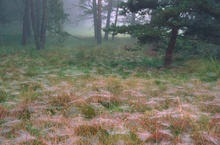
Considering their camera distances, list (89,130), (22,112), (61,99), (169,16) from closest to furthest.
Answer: (89,130), (22,112), (61,99), (169,16)

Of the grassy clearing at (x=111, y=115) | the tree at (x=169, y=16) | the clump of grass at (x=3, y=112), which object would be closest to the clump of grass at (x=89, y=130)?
the grassy clearing at (x=111, y=115)

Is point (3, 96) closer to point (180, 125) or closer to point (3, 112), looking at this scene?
point (3, 112)

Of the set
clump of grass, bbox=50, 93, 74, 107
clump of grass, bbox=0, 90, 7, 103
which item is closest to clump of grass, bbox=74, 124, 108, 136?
clump of grass, bbox=50, 93, 74, 107

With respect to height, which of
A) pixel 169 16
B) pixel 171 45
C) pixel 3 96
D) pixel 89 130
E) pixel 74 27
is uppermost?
pixel 169 16

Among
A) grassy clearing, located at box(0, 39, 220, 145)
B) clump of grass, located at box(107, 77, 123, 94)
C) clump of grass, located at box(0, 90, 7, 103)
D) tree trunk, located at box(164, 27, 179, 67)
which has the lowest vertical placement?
clump of grass, located at box(0, 90, 7, 103)

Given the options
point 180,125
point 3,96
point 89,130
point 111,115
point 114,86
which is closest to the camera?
point 89,130

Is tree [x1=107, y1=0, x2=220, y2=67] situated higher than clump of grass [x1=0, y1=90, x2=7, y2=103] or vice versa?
tree [x1=107, y1=0, x2=220, y2=67]

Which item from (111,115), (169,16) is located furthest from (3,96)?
(169,16)

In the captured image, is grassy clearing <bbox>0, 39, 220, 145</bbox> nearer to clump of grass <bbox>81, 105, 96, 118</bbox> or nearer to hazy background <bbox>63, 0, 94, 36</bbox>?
clump of grass <bbox>81, 105, 96, 118</bbox>

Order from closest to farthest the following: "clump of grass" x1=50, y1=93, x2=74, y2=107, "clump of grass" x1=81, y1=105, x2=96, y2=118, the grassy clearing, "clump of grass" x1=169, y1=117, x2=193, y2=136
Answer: the grassy clearing
"clump of grass" x1=169, y1=117, x2=193, y2=136
"clump of grass" x1=81, y1=105, x2=96, y2=118
"clump of grass" x1=50, y1=93, x2=74, y2=107

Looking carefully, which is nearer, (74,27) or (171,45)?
(171,45)

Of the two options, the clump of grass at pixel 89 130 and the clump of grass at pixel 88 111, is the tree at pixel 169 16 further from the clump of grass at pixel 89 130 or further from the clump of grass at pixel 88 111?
the clump of grass at pixel 89 130

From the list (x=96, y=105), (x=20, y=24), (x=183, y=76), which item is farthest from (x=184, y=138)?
(x=20, y=24)

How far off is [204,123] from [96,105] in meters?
1.98
